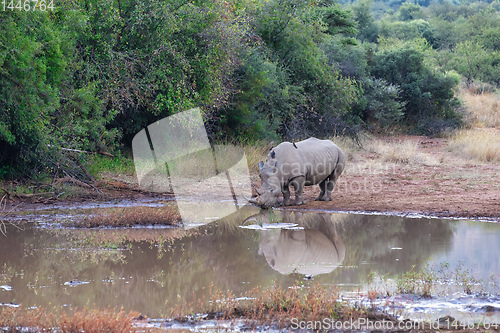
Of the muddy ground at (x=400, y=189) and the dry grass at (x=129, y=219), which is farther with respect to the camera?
the muddy ground at (x=400, y=189)

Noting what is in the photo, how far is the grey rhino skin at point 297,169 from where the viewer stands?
11289 millimetres

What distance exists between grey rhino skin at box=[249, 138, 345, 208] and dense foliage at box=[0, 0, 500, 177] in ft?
13.6

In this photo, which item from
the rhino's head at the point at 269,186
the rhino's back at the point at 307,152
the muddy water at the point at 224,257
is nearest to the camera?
the muddy water at the point at 224,257

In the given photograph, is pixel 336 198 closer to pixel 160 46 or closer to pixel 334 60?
pixel 160 46

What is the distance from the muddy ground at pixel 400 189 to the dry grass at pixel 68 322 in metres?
5.90

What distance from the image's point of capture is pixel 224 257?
8195 millimetres

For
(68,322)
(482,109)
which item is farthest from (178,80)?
(482,109)

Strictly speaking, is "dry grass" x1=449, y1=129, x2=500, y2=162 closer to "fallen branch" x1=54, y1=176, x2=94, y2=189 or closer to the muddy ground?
the muddy ground

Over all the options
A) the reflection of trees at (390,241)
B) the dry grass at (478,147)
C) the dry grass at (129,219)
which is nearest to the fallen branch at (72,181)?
the dry grass at (129,219)

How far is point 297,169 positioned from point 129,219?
342 cm

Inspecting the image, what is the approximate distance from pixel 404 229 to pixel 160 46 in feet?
25.0

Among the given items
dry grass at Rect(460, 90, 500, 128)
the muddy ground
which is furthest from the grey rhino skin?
dry grass at Rect(460, 90, 500, 128)

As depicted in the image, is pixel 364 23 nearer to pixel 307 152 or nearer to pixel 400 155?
pixel 400 155

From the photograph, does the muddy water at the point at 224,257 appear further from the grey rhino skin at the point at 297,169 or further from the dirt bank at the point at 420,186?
the dirt bank at the point at 420,186
